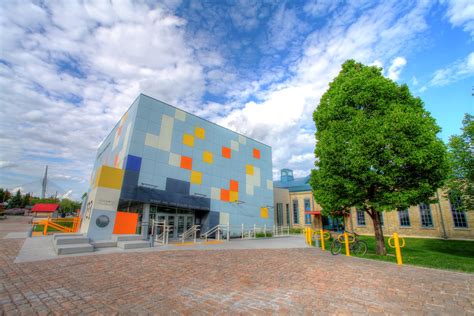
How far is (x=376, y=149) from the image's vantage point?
34.4 feet

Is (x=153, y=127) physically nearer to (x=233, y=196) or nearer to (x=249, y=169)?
(x=233, y=196)

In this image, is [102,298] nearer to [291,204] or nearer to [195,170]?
[195,170]

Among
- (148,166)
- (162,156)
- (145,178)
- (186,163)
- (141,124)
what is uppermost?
(141,124)

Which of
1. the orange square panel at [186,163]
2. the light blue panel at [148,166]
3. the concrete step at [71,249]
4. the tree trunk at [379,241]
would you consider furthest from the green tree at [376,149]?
the light blue panel at [148,166]

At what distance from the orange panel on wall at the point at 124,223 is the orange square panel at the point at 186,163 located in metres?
6.18

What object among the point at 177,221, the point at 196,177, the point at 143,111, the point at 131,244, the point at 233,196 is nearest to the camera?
the point at 131,244

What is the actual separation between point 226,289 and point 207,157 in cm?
1729

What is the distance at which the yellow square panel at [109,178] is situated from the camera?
589 inches

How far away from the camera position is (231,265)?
8477 mm

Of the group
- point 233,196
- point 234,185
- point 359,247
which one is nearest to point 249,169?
point 234,185

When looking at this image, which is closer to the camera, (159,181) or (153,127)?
(159,181)

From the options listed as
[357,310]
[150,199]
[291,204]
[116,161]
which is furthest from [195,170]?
[291,204]

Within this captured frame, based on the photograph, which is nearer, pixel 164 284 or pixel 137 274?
pixel 164 284

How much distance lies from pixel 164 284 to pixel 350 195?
33.1 feet
